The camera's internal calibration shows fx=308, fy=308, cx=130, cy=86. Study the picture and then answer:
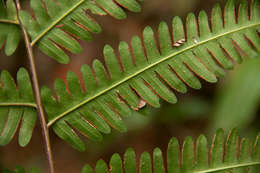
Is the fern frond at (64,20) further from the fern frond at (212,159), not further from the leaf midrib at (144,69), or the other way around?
the fern frond at (212,159)

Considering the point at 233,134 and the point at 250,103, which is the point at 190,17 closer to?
the point at 233,134

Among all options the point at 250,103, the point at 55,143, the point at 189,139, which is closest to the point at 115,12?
the point at 189,139

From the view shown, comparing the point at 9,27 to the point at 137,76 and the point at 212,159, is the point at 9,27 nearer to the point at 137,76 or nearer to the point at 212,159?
the point at 137,76

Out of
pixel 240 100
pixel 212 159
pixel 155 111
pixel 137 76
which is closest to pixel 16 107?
pixel 137 76

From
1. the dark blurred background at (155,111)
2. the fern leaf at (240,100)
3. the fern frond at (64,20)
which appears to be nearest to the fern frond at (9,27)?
the fern frond at (64,20)

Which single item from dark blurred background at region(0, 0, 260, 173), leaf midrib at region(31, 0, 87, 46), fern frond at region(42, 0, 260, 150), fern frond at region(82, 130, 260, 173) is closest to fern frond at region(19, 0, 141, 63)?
leaf midrib at region(31, 0, 87, 46)

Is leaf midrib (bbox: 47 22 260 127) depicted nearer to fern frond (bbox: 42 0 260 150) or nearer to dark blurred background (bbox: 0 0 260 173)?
fern frond (bbox: 42 0 260 150)

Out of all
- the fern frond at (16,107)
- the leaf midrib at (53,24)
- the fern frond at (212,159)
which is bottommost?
the fern frond at (212,159)
